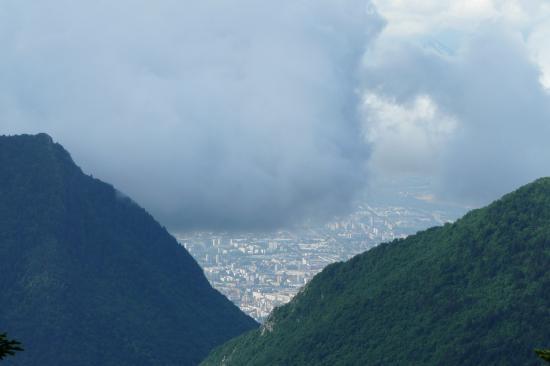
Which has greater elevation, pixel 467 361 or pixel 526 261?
pixel 526 261

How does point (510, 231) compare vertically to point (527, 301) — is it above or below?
above

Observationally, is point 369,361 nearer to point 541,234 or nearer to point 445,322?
point 445,322

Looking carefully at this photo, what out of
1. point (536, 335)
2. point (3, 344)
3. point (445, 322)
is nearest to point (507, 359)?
point (536, 335)

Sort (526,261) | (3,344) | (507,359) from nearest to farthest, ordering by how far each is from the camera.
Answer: (3,344) < (507,359) < (526,261)

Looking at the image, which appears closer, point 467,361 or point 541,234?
point 467,361

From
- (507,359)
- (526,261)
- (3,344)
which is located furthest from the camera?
(526,261)

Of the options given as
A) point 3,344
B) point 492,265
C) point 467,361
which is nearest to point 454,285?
point 492,265

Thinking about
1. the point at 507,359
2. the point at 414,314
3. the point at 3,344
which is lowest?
the point at 3,344

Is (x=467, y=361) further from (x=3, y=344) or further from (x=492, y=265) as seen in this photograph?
(x=3, y=344)

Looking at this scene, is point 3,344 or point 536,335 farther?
point 536,335
